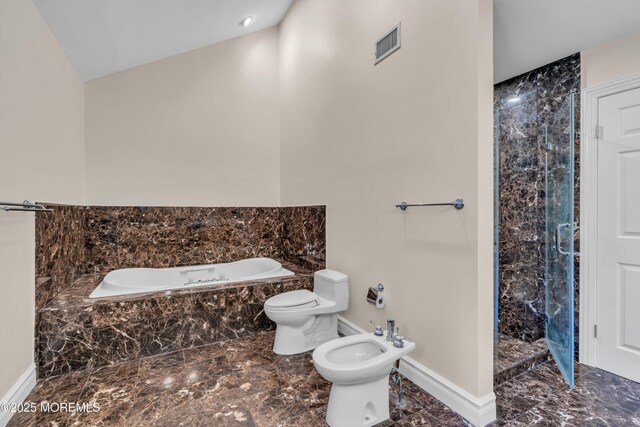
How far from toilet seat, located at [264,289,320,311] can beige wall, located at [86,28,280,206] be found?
5.43 feet

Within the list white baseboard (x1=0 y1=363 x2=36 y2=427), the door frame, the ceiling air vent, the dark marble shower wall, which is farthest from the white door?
white baseboard (x1=0 y1=363 x2=36 y2=427)

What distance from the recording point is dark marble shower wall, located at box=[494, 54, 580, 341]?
2.45 meters

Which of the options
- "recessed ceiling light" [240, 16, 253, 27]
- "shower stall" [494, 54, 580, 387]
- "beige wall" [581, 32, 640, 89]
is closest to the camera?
"beige wall" [581, 32, 640, 89]

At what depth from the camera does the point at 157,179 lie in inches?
139

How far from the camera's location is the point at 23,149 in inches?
75.0

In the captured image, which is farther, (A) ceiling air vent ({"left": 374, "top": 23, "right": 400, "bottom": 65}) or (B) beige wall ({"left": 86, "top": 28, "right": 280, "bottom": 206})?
(B) beige wall ({"left": 86, "top": 28, "right": 280, "bottom": 206})

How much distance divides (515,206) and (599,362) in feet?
4.00

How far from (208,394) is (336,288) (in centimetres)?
120

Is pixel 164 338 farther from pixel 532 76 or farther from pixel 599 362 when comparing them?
pixel 532 76

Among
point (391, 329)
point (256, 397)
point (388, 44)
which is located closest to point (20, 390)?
point (256, 397)

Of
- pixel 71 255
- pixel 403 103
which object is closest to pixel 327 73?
pixel 403 103

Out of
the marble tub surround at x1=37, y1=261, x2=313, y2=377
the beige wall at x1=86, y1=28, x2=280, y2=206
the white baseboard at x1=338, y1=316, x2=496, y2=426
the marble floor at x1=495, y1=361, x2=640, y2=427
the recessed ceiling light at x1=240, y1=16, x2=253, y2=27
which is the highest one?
the recessed ceiling light at x1=240, y1=16, x2=253, y2=27

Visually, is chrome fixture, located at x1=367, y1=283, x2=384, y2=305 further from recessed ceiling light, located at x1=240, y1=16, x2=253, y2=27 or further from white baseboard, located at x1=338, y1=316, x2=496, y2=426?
recessed ceiling light, located at x1=240, y1=16, x2=253, y2=27

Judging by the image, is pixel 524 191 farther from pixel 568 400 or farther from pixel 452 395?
pixel 452 395
